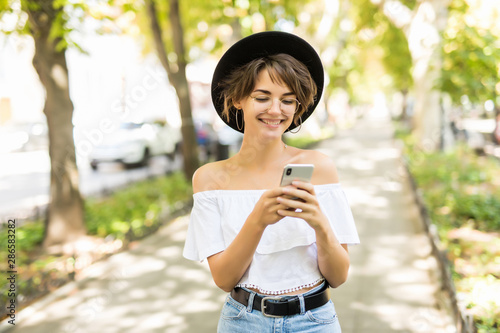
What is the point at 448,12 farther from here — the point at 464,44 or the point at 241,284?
the point at 241,284

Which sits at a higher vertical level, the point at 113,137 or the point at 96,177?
the point at 113,137

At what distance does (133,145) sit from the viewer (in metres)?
17.2

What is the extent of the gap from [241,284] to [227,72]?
834 millimetres

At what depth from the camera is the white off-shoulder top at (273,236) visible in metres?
1.70

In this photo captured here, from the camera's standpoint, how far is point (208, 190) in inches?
68.9

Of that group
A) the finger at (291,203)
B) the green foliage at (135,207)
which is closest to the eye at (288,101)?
the finger at (291,203)

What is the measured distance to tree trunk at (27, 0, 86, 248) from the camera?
6902mm

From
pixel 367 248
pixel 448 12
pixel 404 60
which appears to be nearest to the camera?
pixel 367 248

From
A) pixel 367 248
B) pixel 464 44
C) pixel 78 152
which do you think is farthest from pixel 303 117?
pixel 464 44

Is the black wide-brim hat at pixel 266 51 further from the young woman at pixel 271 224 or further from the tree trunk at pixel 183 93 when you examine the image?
the tree trunk at pixel 183 93

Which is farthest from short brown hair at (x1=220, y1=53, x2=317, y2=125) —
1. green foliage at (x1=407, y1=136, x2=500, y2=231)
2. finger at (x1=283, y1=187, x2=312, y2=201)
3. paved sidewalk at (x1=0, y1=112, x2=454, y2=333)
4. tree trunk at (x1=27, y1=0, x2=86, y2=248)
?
green foliage at (x1=407, y1=136, x2=500, y2=231)

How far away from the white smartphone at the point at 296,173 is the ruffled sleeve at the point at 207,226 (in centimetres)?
39

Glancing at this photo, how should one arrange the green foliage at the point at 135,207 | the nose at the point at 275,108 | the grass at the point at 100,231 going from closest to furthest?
the nose at the point at 275,108
the grass at the point at 100,231
the green foliage at the point at 135,207

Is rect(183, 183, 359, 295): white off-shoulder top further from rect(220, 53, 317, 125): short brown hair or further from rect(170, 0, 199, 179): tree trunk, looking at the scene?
rect(170, 0, 199, 179): tree trunk
